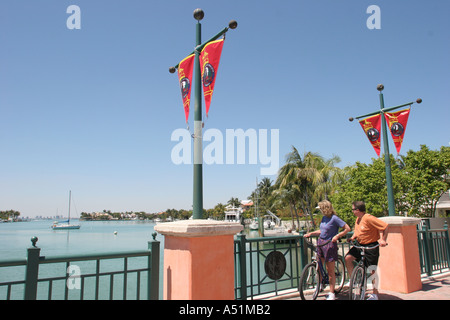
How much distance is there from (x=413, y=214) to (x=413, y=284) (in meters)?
18.7

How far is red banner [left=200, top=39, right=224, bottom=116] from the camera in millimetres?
4797

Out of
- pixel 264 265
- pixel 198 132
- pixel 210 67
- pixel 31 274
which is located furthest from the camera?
pixel 264 265

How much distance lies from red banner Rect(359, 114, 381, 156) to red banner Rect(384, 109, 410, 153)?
0.26 m

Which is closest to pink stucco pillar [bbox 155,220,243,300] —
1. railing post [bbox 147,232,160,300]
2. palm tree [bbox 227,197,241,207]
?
railing post [bbox 147,232,160,300]

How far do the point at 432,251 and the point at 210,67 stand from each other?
802cm

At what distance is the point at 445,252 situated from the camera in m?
9.13

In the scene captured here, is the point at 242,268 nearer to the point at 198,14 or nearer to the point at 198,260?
the point at 198,260

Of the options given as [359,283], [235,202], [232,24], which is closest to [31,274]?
[232,24]

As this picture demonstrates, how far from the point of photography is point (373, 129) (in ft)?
28.4

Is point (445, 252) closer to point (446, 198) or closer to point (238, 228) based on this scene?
point (238, 228)

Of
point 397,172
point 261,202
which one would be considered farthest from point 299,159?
point 261,202

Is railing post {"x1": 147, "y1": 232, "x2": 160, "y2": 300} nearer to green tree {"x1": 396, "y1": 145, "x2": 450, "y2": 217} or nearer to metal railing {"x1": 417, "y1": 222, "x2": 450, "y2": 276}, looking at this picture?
metal railing {"x1": 417, "y1": 222, "x2": 450, "y2": 276}

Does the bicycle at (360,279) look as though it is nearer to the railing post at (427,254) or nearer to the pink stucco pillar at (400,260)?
the pink stucco pillar at (400,260)
